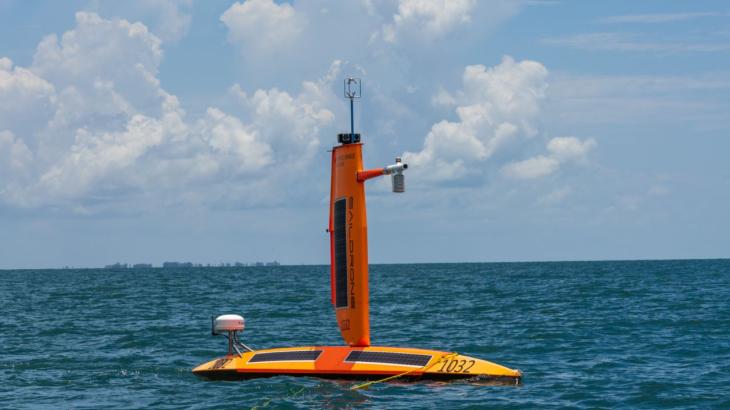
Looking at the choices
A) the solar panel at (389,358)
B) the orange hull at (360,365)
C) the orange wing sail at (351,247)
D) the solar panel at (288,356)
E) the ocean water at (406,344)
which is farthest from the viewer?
the solar panel at (288,356)

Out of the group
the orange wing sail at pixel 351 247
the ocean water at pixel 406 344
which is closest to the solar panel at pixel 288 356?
the ocean water at pixel 406 344

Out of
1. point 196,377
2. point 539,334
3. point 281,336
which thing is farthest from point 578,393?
point 281,336

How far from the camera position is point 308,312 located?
2063 inches

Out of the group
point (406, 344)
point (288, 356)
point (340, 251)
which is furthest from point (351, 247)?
point (406, 344)

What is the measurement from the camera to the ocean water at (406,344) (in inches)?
913

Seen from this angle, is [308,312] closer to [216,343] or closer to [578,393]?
[216,343]

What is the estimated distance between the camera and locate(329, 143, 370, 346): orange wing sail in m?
25.2

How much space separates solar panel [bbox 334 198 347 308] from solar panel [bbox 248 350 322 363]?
1.43 meters

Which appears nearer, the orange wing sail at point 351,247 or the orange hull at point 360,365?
the orange hull at point 360,365

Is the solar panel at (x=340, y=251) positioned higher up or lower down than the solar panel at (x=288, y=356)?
higher up

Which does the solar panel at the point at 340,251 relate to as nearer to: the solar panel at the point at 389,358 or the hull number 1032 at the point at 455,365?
the solar panel at the point at 389,358

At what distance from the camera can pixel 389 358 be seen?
24.8 metres

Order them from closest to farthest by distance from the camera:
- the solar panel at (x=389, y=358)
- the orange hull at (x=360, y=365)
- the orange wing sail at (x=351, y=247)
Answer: the orange hull at (x=360, y=365), the solar panel at (x=389, y=358), the orange wing sail at (x=351, y=247)

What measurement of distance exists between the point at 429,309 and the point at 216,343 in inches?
809
